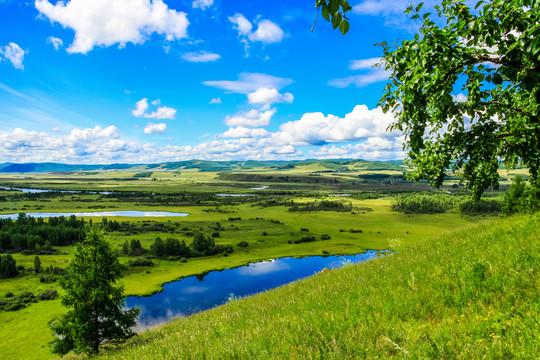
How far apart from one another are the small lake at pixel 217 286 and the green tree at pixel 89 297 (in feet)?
92.0

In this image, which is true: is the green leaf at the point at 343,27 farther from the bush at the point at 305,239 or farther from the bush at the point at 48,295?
the bush at the point at 305,239

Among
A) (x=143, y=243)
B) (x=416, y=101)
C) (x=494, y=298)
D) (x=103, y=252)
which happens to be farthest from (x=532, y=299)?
(x=143, y=243)

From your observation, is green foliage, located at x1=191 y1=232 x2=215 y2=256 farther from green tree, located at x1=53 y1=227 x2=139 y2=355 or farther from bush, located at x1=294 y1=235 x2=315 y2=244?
green tree, located at x1=53 y1=227 x2=139 y2=355

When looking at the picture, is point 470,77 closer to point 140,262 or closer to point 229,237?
point 140,262

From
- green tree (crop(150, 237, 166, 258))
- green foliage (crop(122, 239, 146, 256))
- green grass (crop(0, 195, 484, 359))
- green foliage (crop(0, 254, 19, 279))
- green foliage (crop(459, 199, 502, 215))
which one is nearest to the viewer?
green grass (crop(0, 195, 484, 359))

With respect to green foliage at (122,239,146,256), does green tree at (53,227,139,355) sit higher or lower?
higher

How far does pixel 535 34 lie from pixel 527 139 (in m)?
3.18

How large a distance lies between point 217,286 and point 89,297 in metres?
46.4

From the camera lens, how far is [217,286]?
61.9 m

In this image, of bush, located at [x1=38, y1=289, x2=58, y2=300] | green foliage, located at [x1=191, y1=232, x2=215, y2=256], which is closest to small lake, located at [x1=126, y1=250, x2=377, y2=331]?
bush, located at [x1=38, y1=289, x2=58, y2=300]

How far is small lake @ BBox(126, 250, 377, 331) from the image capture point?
49.7m

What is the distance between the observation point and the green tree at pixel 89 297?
59.7 feet

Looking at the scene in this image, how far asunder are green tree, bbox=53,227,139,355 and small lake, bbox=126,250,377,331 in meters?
28.1

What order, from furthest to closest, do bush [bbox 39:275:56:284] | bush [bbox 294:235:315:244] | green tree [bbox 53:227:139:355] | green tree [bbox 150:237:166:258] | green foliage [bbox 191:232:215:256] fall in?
bush [bbox 294:235:315:244]
green foliage [bbox 191:232:215:256]
green tree [bbox 150:237:166:258]
bush [bbox 39:275:56:284]
green tree [bbox 53:227:139:355]
